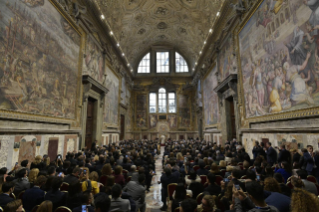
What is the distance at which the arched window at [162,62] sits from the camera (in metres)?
28.9

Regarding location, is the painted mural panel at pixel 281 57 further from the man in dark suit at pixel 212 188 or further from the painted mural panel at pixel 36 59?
the painted mural panel at pixel 36 59

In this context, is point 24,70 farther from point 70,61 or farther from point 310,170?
point 310,170

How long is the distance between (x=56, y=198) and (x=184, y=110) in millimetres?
26020

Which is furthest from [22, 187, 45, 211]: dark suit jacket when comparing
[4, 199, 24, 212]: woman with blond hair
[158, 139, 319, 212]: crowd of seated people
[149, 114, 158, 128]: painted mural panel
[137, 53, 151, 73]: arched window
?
[137, 53, 151, 73]: arched window

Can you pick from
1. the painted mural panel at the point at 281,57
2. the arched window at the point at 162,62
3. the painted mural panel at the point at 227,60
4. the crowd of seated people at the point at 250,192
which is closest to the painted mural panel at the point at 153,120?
the arched window at the point at 162,62

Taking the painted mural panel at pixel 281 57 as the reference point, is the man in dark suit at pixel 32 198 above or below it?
below

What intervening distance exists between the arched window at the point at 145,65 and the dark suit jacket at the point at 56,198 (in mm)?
27126

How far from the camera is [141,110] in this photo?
28.3 m

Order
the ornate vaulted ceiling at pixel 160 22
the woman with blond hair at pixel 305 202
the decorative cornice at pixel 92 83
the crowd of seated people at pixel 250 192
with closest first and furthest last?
the woman with blond hair at pixel 305 202 < the crowd of seated people at pixel 250 192 < the decorative cornice at pixel 92 83 < the ornate vaulted ceiling at pixel 160 22

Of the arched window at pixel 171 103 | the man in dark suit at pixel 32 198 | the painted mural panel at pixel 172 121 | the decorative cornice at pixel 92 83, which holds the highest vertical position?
the arched window at pixel 171 103

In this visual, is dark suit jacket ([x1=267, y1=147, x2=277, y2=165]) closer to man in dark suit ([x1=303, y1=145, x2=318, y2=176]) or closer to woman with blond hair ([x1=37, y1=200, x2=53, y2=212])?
man in dark suit ([x1=303, y1=145, x2=318, y2=176])

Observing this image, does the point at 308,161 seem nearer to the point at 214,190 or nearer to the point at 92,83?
the point at 214,190

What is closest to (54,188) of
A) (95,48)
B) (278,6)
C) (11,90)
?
(11,90)

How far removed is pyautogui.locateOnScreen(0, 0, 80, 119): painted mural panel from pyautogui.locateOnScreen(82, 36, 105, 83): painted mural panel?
1721 millimetres
